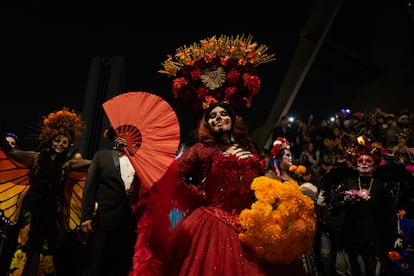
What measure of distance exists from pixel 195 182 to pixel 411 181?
144 inches

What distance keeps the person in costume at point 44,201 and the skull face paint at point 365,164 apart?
3.55m

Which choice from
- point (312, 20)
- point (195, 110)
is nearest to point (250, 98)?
point (195, 110)

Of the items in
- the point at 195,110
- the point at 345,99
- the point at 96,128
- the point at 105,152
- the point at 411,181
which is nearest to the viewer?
the point at 105,152

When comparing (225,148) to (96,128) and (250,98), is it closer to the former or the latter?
(250,98)

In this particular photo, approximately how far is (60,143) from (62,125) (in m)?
0.26

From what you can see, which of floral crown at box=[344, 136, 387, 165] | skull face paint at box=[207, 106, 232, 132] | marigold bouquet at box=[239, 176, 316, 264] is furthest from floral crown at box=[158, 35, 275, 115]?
floral crown at box=[344, 136, 387, 165]

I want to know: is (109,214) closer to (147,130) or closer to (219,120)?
(147,130)

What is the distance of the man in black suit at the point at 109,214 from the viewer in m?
2.82

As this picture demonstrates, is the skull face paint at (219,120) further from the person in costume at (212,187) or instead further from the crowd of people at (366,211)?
the crowd of people at (366,211)

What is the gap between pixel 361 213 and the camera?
4.59 m

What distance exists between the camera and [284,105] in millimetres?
10484

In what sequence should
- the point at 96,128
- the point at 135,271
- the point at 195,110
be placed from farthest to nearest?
1. the point at 96,128
2. the point at 195,110
3. the point at 135,271

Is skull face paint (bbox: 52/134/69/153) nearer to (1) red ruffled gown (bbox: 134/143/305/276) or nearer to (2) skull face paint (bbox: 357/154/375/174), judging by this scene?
(1) red ruffled gown (bbox: 134/143/305/276)

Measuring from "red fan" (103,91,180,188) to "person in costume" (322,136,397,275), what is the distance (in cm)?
311
